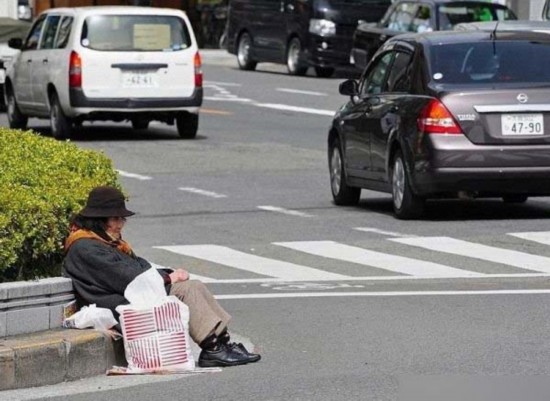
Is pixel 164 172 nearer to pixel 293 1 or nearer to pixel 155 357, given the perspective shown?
pixel 155 357

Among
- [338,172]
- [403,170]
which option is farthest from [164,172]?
[403,170]

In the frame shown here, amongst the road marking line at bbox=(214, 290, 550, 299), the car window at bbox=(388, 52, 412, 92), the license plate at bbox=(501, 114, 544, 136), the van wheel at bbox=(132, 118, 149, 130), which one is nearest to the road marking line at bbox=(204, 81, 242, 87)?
the van wheel at bbox=(132, 118, 149, 130)

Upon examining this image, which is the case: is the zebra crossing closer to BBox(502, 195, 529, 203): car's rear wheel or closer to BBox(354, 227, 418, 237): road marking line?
BBox(354, 227, 418, 237): road marking line

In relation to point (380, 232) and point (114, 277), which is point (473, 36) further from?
point (114, 277)

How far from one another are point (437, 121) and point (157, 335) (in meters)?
7.17

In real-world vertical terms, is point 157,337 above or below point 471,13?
above

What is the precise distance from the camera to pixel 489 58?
1697 cm

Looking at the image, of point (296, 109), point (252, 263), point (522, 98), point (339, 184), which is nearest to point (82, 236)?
point (252, 263)

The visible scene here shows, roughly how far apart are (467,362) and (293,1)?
31.0 metres

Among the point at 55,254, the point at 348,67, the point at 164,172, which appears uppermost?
the point at 55,254

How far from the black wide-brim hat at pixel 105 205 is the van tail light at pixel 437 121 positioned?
22.0 feet

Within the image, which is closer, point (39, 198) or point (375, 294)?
point (39, 198)

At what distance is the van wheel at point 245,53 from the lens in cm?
4300

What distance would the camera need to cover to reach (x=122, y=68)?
25812 mm
